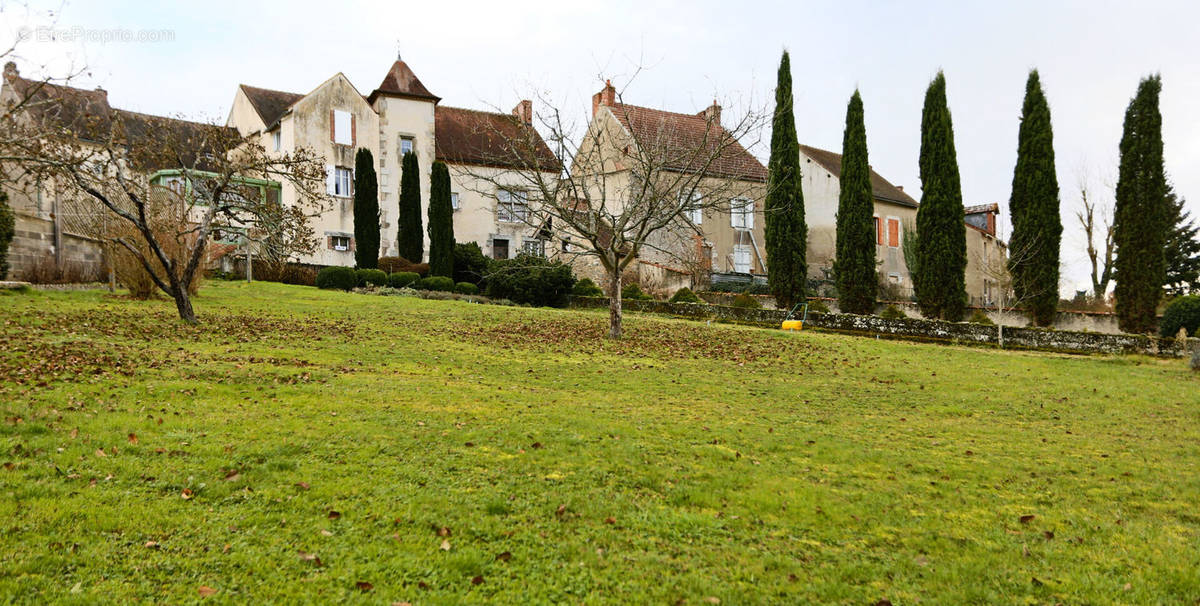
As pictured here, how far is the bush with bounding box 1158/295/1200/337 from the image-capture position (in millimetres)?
21453

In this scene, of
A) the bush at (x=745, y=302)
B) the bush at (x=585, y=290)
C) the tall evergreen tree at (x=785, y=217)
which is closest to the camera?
the bush at (x=745, y=302)

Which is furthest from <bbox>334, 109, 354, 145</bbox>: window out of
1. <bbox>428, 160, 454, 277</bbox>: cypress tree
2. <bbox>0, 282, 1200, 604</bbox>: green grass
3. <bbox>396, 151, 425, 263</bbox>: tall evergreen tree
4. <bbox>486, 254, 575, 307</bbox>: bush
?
<bbox>0, 282, 1200, 604</bbox>: green grass

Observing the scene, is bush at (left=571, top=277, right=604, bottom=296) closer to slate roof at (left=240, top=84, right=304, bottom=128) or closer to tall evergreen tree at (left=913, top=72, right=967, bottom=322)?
tall evergreen tree at (left=913, top=72, right=967, bottom=322)

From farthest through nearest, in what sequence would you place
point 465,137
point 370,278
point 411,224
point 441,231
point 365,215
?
point 465,137
point 411,224
point 365,215
point 441,231
point 370,278

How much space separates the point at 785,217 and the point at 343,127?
21894mm

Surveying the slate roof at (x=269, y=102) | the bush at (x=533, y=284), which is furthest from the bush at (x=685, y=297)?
the slate roof at (x=269, y=102)

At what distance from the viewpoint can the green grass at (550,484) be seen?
4262 mm

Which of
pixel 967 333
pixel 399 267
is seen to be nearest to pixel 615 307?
pixel 967 333

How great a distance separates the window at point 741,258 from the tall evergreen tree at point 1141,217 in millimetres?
15833

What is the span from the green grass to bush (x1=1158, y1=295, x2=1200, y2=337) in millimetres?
12533

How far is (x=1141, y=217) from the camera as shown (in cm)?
2323

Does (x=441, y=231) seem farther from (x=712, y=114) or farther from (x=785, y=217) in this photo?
(x=785, y=217)

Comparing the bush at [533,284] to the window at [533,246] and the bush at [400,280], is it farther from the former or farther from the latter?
the window at [533,246]

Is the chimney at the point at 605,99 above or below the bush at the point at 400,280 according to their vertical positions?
above
